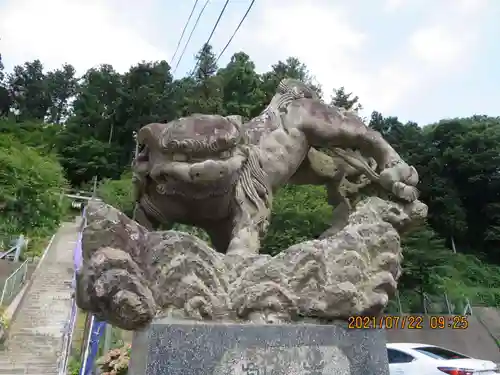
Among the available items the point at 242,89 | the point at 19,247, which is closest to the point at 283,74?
the point at 242,89

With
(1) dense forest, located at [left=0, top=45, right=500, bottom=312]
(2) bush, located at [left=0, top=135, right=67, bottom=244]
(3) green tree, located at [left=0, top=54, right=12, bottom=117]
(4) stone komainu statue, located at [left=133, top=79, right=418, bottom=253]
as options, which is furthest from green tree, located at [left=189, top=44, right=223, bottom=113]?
(3) green tree, located at [left=0, top=54, right=12, bottom=117]

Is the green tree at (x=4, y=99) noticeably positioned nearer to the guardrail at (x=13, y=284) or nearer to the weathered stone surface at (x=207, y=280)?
the guardrail at (x=13, y=284)

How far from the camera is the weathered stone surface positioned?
7.34ft

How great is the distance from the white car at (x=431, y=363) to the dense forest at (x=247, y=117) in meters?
3.65

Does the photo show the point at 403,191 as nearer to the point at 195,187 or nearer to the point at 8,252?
the point at 195,187

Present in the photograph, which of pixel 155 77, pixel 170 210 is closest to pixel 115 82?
pixel 155 77

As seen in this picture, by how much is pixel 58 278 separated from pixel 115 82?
1590 cm

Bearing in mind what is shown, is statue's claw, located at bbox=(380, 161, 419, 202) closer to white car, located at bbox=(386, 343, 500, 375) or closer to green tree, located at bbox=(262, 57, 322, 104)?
white car, located at bbox=(386, 343, 500, 375)

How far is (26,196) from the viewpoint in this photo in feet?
36.4

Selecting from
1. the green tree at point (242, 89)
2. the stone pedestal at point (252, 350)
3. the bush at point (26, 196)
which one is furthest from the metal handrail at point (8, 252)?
the stone pedestal at point (252, 350)

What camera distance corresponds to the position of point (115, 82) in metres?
26.6

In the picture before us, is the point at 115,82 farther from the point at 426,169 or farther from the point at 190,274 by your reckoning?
the point at 190,274

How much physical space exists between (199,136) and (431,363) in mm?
4593

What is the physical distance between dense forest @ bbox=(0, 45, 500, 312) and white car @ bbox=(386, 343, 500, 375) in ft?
12.0
